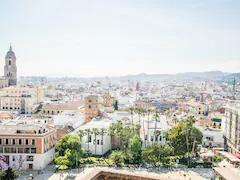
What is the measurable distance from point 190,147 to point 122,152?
377 inches

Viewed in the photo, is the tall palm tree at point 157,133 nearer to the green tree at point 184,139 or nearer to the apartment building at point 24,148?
the green tree at point 184,139

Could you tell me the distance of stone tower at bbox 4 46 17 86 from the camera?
88.0 metres

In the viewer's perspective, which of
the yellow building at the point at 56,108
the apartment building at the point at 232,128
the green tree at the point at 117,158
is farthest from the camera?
the yellow building at the point at 56,108

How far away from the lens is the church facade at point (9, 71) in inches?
3469

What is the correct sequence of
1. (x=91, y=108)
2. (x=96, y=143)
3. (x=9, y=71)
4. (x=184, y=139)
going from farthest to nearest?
(x=9, y=71), (x=91, y=108), (x=96, y=143), (x=184, y=139)

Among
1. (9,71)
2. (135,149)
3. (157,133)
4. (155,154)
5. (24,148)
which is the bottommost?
(155,154)

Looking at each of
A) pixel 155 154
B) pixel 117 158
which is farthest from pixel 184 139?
pixel 117 158

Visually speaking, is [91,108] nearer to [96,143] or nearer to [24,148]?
[96,143]

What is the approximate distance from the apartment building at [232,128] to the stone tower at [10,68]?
69.7 meters

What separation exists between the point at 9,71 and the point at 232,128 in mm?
73200

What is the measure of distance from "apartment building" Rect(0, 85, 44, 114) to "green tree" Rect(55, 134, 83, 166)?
40.0 m

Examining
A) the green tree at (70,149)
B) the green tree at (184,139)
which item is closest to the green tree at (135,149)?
the green tree at (184,139)

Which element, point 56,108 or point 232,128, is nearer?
point 232,128

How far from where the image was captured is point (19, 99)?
250 ft
